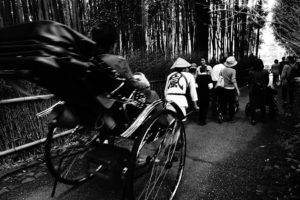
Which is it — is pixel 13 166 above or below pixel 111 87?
below

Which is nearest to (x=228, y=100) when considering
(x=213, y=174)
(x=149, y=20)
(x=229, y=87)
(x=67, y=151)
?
(x=229, y=87)

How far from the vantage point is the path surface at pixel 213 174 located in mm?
2506

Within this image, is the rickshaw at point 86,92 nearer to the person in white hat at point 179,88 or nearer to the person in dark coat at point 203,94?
the person in white hat at point 179,88

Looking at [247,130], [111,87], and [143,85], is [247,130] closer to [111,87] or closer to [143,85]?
[143,85]

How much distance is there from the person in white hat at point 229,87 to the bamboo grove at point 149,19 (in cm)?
120

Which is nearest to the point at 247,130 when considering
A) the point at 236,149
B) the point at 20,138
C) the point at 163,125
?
the point at 236,149

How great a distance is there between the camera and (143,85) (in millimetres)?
2111

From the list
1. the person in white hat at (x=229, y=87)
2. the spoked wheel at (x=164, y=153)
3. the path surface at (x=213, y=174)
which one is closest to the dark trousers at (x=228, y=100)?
the person in white hat at (x=229, y=87)

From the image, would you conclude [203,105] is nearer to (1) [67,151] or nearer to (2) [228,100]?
(2) [228,100]

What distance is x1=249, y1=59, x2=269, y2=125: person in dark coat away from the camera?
5.55m

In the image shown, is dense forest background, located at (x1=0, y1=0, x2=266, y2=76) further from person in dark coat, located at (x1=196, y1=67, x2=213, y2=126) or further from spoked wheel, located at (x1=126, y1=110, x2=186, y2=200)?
spoked wheel, located at (x1=126, y1=110, x2=186, y2=200)

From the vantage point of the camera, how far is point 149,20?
657 centimetres

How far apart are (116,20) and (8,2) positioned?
239cm

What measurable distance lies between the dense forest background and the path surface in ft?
7.61
